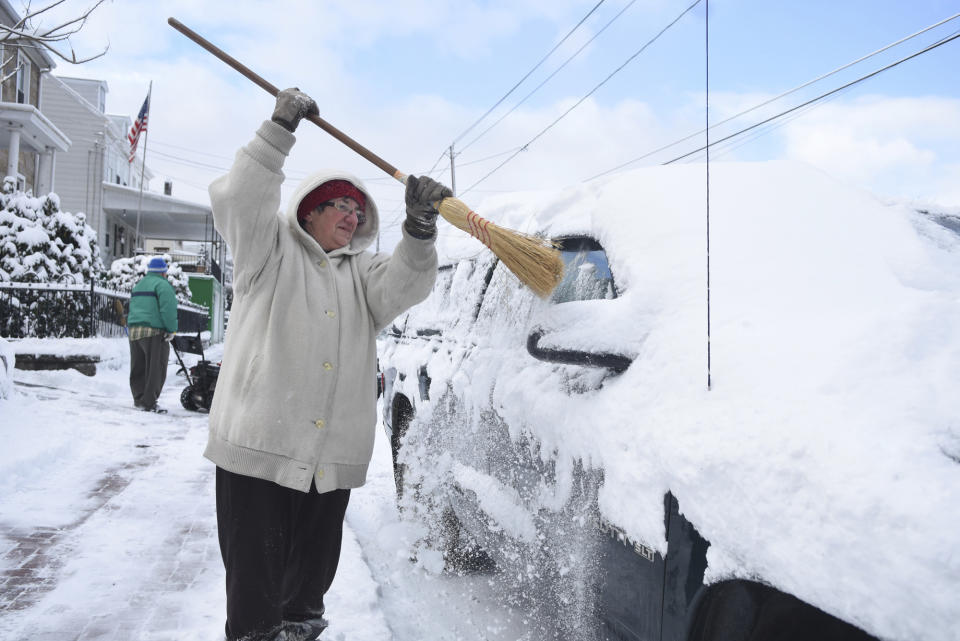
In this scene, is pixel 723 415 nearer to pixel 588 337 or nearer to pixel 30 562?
pixel 588 337

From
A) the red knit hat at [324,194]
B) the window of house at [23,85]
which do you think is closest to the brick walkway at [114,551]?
the red knit hat at [324,194]

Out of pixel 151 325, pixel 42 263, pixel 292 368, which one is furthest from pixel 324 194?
pixel 42 263

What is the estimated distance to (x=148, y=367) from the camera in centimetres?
823

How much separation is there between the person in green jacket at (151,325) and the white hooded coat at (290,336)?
20.6 ft

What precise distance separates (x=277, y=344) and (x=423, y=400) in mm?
1415

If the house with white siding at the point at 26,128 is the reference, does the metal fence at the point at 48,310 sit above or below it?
below

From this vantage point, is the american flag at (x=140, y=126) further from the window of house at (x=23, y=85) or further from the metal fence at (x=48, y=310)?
the metal fence at (x=48, y=310)

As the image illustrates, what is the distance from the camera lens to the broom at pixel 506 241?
101 inches

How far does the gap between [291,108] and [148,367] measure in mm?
6876

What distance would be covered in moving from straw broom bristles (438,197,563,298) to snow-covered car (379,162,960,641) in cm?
8

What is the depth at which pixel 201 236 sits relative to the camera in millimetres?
31797

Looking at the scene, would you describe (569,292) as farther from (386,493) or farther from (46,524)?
(46,524)

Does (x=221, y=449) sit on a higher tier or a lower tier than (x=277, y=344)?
lower

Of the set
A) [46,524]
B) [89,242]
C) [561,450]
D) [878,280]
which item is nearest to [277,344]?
[561,450]
